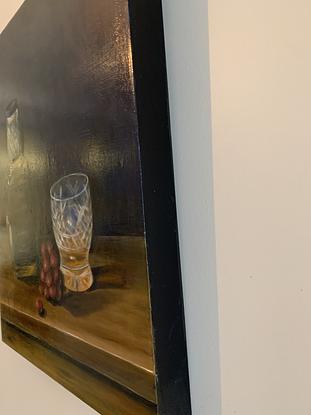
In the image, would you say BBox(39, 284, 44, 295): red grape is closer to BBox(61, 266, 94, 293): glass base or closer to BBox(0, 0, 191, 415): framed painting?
BBox(0, 0, 191, 415): framed painting

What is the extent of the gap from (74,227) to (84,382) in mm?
238

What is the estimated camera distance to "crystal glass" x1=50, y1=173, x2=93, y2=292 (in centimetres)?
59

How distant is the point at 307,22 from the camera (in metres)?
0.37

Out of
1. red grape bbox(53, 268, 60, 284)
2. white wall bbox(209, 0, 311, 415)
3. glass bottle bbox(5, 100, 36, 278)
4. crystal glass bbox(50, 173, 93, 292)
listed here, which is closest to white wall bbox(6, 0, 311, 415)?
white wall bbox(209, 0, 311, 415)

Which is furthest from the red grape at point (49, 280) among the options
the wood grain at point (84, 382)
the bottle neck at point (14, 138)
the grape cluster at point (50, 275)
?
the bottle neck at point (14, 138)

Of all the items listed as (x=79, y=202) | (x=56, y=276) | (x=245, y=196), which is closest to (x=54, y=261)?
(x=56, y=276)

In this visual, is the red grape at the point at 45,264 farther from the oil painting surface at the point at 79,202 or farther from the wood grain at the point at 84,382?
the wood grain at the point at 84,382

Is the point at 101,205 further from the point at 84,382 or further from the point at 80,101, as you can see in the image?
the point at 84,382

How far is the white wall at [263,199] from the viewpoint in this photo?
1.23 feet

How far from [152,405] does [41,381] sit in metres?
0.47

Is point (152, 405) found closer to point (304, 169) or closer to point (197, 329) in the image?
point (197, 329)

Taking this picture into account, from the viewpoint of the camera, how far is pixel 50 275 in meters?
0.70

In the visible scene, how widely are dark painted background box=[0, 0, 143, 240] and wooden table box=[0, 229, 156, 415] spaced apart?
0.04 metres

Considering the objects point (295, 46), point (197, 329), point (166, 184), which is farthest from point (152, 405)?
point (295, 46)
